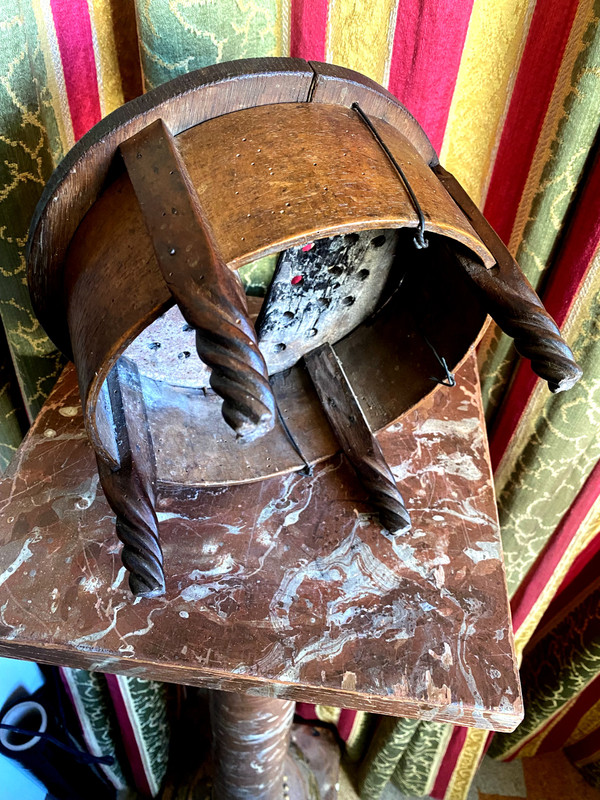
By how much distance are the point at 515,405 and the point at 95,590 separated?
809 millimetres

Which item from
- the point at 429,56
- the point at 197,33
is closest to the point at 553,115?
the point at 429,56

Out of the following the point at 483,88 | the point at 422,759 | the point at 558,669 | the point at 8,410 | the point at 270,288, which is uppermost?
the point at 483,88

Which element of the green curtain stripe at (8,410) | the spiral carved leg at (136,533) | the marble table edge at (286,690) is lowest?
the green curtain stripe at (8,410)

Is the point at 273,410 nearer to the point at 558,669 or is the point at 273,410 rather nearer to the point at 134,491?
the point at 134,491

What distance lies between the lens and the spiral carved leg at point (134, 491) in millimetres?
708

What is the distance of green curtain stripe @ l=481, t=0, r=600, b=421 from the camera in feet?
2.71

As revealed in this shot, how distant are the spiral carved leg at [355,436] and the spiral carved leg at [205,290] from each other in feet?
1.15

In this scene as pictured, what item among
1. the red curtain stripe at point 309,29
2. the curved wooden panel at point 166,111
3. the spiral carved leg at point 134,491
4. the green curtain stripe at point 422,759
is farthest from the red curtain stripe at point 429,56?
the green curtain stripe at point 422,759

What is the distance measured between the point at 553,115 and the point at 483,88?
0.12 m

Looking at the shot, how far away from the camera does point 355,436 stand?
34.4 inches

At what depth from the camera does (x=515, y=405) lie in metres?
1.16

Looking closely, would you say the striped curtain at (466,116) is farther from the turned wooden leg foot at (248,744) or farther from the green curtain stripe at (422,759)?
the turned wooden leg foot at (248,744)

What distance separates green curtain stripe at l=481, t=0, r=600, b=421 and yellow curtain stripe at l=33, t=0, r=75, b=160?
2.36 ft

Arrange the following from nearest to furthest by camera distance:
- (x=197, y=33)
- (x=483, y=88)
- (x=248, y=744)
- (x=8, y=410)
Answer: (x=197, y=33) < (x=483, y=88) < (x=248, y=744) < (x=8, y=410)
